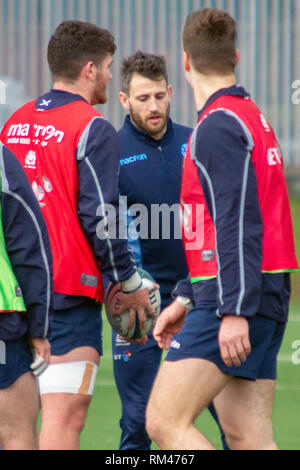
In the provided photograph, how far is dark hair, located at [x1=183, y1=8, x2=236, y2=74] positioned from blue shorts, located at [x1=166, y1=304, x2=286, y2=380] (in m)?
1.14

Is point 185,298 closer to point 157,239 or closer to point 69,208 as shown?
point 69,208

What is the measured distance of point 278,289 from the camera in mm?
4484

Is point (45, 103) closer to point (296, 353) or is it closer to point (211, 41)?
point (211, 41)

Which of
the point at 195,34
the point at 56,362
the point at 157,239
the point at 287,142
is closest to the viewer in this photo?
the point at 195,34

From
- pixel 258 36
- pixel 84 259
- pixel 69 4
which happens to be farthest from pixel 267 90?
pixel 84 259

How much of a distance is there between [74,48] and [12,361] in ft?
6.55

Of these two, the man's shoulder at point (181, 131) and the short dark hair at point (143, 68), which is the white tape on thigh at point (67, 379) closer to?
the man's shoulder at point (181, 131)

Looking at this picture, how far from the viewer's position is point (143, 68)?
690 cm

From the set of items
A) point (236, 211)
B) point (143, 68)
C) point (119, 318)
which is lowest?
point (119, 318)

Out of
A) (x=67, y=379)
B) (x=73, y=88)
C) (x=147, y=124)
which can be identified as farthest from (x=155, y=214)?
(x=67, y=379)

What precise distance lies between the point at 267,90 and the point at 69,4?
4.46m

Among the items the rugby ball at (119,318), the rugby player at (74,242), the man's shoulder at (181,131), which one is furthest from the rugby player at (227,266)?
the man's shoulder at (181,131)

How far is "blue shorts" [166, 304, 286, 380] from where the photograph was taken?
4410mm

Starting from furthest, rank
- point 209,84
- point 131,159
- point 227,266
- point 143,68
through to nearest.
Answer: point 143,68 → point 131,159 → point 209,84 → point 227,266
